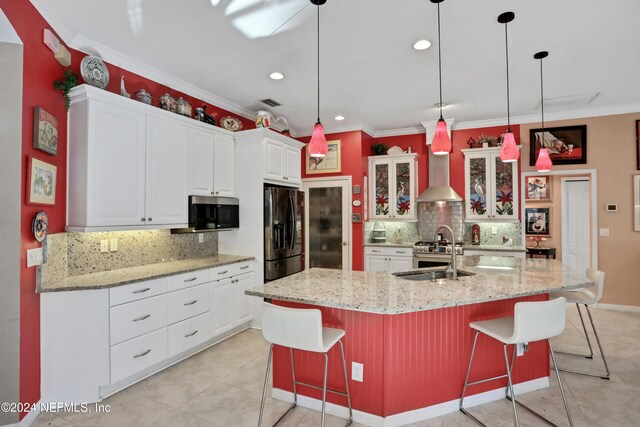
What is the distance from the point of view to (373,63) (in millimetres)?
3240

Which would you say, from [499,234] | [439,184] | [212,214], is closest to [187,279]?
[212,214]

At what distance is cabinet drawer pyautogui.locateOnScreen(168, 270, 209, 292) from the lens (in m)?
3.04

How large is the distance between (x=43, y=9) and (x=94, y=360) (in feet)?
8.24

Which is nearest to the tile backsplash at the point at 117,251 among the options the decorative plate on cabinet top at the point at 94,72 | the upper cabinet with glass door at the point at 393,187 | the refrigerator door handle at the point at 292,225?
the refrigerator door handle at the point at 292,225

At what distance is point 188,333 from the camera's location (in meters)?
3.18

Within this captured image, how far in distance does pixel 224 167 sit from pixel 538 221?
5951 millimetres

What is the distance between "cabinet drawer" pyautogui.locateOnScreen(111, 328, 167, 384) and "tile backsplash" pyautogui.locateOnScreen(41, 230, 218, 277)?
77 cm

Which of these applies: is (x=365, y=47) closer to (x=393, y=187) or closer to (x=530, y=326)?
(x=530, y=326)

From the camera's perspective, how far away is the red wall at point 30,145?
2.16 metres

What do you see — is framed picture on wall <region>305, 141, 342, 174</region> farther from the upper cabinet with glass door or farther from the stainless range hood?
the stainless range hood

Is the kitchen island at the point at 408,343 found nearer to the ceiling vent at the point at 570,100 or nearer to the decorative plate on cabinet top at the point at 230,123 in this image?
the decorative plate on cabinet top at the point at 230,123

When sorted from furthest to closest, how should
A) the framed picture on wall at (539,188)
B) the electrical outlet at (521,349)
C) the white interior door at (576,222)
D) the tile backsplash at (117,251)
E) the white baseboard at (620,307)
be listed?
the framed picture on wall at (539,188) → the white interior door at (576,222) → the white baseboard at (620,307) → the tile backsplash at (117,251) → the electrical outlet at (521,349)

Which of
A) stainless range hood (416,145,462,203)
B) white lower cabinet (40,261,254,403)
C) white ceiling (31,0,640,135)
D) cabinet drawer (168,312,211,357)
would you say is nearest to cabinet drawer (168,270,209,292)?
white lower cabinet (40,261,254,403)

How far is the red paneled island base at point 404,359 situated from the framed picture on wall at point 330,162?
3403 millimetres
